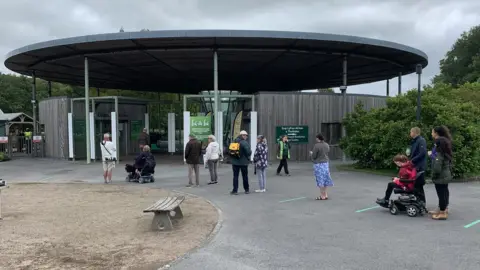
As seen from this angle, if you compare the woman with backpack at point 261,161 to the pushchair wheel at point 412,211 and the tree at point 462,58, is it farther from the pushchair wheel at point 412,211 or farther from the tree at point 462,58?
the tree at point 462,58

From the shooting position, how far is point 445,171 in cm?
716

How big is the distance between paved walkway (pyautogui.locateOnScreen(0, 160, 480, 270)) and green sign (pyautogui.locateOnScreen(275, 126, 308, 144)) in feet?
24.2

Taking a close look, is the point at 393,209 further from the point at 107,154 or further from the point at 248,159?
the point at 107,154

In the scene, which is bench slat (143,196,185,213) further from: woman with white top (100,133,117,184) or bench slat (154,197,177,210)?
woman with white top (100,133,117,184)

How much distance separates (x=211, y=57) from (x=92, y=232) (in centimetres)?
1419

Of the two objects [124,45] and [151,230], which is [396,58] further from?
[151,230]

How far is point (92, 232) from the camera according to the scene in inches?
265

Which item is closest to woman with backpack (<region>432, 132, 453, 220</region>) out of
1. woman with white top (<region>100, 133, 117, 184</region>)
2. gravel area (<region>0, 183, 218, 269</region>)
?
gravel area (<region>0, 183, 218, 269</region>)

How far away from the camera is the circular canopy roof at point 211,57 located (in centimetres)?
1598

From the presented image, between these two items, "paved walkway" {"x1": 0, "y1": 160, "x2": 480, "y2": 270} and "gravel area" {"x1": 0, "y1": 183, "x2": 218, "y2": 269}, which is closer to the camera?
"paved walkway" {"x1": 0, "y1": 160, "x2": 480, "y2": 270}

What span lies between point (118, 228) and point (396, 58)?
1772cm

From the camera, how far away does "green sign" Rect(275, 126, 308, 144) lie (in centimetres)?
1859

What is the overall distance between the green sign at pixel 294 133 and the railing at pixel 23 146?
13.8m

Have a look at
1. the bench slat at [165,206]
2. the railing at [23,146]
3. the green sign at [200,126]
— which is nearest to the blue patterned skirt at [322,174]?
the bench slat at [165,206]
